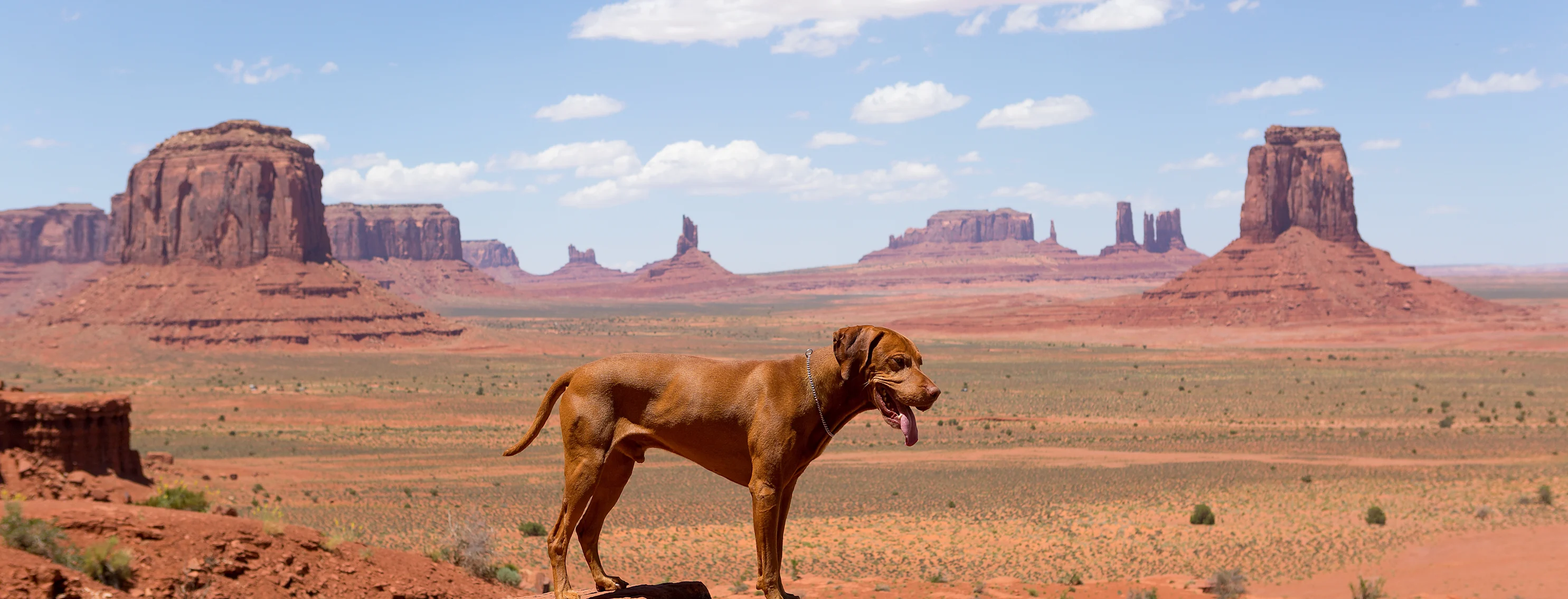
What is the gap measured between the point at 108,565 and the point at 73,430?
47.4 feet

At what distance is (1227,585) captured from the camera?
57.7 feet

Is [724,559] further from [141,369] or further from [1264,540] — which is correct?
[141,369]

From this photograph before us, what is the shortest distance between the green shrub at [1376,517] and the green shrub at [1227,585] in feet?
35.2

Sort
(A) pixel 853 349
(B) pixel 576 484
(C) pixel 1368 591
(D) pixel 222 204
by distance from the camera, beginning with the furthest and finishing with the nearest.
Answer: (D) pixel 222 204, (C) pixel 1368 591, (B) pixel 576 484, (A) pixel 853 349

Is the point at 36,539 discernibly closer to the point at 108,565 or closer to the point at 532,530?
the point at 108,565

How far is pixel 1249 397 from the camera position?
5997cm

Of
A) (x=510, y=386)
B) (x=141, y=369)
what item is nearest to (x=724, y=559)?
(x=510, y=386)

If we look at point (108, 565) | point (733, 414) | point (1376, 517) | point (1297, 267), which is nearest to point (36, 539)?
point (108, 565)

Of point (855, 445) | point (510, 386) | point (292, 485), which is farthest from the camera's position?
point (510, 386)

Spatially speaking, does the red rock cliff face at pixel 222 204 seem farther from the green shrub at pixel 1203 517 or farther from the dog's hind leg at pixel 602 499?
the dog's hind leg at pixel 602 499

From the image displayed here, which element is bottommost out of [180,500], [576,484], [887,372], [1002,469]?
[1002,469]

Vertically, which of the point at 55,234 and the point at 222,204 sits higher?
the point at 55,234

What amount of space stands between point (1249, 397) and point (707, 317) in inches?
4108

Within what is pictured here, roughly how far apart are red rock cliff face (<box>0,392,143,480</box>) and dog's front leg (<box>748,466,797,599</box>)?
17336 mm
